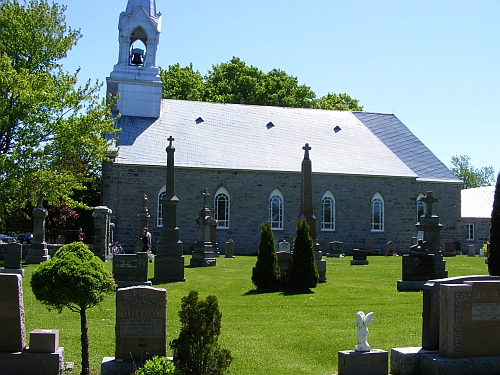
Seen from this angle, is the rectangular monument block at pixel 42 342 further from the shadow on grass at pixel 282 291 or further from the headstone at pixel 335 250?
the headstone at pixel 335 250

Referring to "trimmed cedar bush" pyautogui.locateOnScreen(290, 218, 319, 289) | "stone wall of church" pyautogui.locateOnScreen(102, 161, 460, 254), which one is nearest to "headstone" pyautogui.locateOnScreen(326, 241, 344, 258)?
"stone wall of church" pyautogui.locateOnScreen(102, 161, 460, 254)

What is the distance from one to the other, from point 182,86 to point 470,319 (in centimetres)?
4431

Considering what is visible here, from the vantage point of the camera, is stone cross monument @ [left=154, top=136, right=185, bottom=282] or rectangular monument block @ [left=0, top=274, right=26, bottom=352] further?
stone cross monument @ [left=154, top=136, right=185, bottom=282]

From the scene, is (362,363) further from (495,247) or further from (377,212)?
(377,212)

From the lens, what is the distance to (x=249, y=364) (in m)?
8.18

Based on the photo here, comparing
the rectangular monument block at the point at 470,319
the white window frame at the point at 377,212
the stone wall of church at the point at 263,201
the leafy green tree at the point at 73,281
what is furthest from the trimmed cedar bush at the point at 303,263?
the white window frame at the point at 377,212

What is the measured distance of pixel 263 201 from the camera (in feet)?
110

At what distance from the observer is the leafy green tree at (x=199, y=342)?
6.70 meters

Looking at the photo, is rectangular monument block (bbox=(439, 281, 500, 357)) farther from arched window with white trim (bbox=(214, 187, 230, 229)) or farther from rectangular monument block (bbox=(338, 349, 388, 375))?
arched window with white trim (bbox=(214, 187, 230, 229))

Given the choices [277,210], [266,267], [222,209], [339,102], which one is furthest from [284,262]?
[339,102]

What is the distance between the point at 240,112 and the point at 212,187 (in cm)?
629

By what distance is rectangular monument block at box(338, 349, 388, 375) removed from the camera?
7.26 m

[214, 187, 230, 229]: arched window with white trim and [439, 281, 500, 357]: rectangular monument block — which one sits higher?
[214, 187, 230, 229]: arched window with white trim

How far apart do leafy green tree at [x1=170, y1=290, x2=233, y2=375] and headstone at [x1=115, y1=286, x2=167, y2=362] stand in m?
0.59
